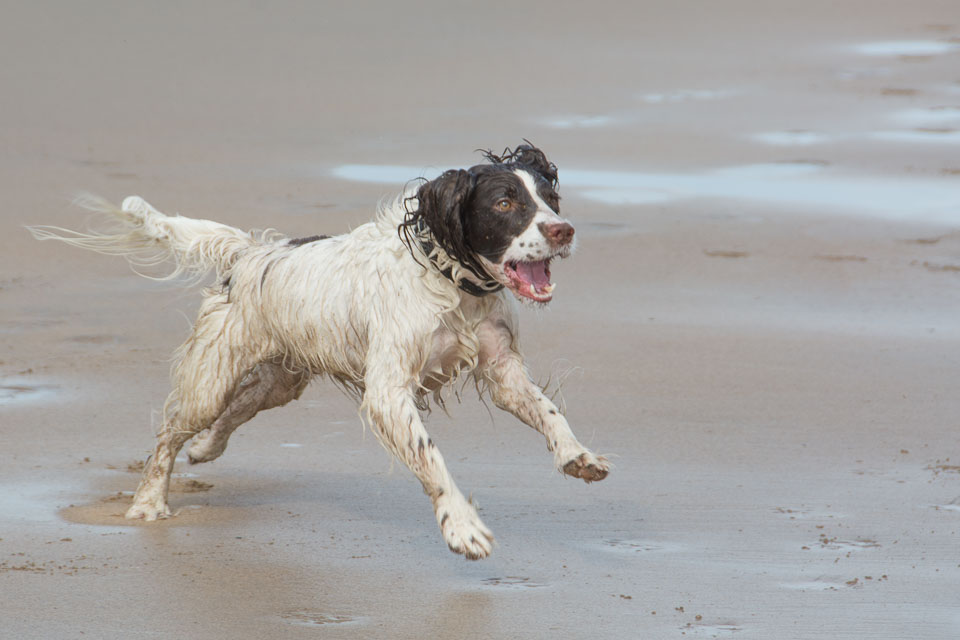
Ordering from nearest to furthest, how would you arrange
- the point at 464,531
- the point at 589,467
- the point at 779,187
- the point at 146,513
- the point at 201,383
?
1. the point at 464,531
2. the point at 589,467
3. the point at 146,513
4. the point at 201,383
5. the point at 779,187

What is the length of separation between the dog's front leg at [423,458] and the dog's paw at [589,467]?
369 mm

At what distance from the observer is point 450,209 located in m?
5.32

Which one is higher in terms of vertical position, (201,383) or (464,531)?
(201,383)

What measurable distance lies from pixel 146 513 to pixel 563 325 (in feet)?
11.2

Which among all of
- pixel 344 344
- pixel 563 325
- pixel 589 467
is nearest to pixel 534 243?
pixel 589 467

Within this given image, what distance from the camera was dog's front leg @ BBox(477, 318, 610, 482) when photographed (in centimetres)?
532

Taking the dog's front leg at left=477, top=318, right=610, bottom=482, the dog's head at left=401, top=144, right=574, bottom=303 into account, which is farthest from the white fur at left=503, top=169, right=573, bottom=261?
the dog's front leg at left=477, top=318, right=610, bottom=482

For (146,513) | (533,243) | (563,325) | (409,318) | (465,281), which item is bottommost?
(146,513)

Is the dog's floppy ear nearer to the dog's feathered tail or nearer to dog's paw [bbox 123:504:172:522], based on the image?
the dog's feathered tail

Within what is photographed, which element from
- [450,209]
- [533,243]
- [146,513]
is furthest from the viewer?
[146,513]

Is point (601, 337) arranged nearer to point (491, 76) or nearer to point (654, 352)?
point (654, 352)

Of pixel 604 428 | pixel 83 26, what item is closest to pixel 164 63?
pixel 83 26

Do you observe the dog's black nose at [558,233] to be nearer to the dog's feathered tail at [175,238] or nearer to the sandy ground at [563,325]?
the sandy ground at [563,325]

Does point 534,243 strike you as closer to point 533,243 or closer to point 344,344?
point 533,243
